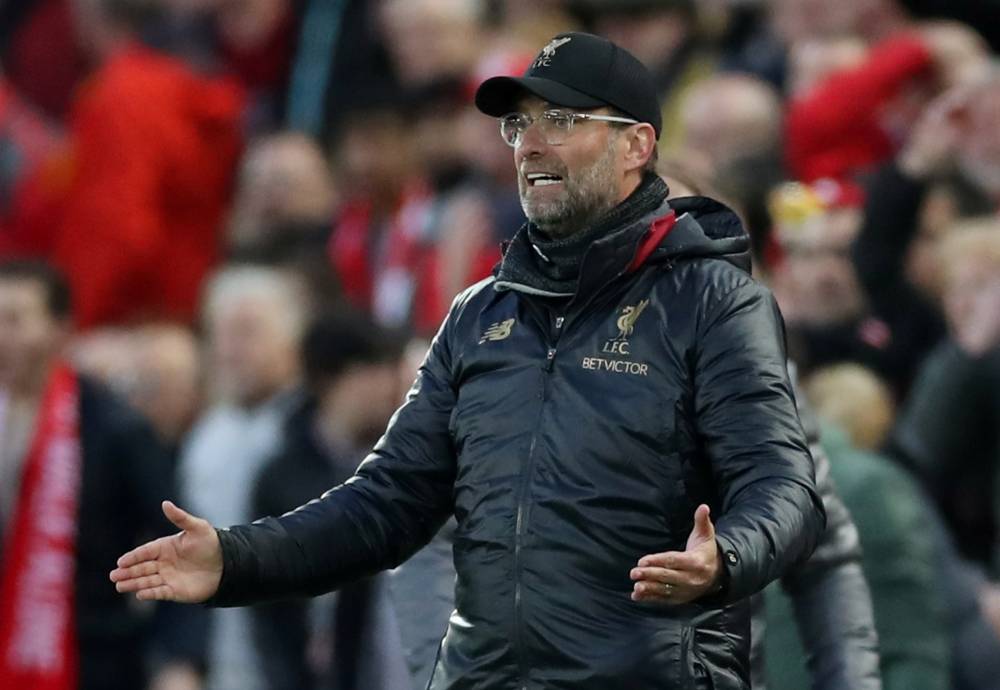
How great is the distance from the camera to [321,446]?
27.6 ft

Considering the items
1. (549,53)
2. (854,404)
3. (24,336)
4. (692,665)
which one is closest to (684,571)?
(692,665)

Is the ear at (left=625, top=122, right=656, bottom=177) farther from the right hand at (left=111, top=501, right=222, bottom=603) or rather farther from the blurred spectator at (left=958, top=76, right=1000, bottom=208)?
→ the blurred spectator at (left=958, top=76, right=1000, bottom=208)

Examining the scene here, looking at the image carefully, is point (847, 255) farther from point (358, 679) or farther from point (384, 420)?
point (358, 679)

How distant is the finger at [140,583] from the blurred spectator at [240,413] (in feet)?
13.2

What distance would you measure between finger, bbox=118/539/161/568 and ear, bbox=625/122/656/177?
1147 millimetres

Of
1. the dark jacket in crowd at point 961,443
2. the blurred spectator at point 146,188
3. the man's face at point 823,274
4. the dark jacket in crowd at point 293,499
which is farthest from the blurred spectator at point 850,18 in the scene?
the blurred spectator at point 146,188

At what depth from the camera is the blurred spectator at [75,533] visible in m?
8.29

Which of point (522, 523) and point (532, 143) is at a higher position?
point (532, 143)

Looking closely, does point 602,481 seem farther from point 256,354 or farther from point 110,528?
point 256,354

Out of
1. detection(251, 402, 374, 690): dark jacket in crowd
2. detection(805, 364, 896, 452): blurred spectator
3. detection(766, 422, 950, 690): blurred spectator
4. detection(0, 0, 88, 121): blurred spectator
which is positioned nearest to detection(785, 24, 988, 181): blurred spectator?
detection(805, 364, 896, 452): blurred spectator

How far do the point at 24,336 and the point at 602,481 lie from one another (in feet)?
15.3

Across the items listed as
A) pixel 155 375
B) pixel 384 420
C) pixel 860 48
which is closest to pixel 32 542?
pixel 384 420

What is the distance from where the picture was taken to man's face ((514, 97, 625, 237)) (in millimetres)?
4645

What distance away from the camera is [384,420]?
832cm
